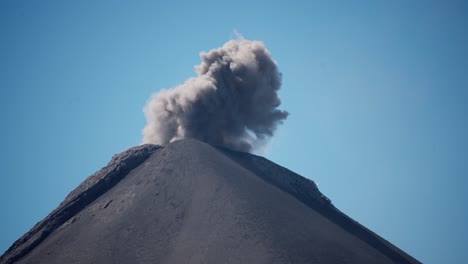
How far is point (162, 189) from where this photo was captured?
4853 cm

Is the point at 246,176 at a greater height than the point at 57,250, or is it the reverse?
the point at 246,176

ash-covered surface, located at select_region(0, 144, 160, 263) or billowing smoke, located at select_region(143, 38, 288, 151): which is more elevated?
billowing smoke, located at select_region(143, 38, 288, 151)

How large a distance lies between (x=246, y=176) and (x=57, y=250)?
21021 mm

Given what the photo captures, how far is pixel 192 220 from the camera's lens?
1693 inches

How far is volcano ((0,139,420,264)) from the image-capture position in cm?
3878

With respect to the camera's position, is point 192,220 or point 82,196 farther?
point 82,196

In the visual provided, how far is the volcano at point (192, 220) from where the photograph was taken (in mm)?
38781

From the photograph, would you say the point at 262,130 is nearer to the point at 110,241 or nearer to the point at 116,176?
the point at 116,176

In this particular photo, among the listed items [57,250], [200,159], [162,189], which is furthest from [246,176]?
[57,250]

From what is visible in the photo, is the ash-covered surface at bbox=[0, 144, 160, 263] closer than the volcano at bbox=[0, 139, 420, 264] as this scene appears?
No

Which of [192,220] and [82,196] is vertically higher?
[192,220]

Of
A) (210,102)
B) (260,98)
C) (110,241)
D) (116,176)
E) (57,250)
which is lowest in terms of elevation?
(57,250)

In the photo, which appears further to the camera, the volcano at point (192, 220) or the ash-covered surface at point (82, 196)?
the ash-covered surface at point (82, 196)

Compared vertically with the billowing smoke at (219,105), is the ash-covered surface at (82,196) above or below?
below
